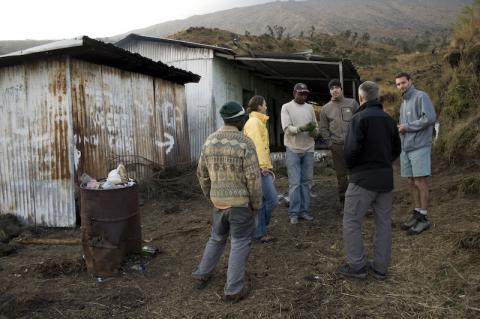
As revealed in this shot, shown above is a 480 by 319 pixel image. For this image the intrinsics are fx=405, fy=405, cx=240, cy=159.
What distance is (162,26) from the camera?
9025cm

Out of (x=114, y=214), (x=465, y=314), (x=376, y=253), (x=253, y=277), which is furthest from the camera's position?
(x=114, y=214)

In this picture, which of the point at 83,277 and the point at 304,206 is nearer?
the point at 83,277

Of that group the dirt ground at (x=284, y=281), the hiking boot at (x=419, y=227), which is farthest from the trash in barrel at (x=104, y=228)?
the hiking boot at (x=419, y=227)

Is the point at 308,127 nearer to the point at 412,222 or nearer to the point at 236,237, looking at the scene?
the point at 412,222

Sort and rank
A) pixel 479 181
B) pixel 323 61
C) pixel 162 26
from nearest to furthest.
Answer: pixel 479 181 → pixel 323 61 → pixel 162 26

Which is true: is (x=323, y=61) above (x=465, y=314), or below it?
above

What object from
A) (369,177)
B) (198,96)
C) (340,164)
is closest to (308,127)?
(340,164)

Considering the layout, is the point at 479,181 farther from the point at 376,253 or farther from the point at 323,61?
the point at 323,61

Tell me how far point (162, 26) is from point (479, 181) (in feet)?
301

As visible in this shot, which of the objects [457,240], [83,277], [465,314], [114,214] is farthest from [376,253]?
[83,277]

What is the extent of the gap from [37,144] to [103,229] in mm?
3331

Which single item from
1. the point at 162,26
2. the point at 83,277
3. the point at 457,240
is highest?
the point at 162,26

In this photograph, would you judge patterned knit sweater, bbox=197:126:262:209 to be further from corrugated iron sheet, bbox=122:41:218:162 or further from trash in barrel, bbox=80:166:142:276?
corrugated iron sheet, bbox=122:41:218:162

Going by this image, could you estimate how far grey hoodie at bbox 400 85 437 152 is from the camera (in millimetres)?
4922
